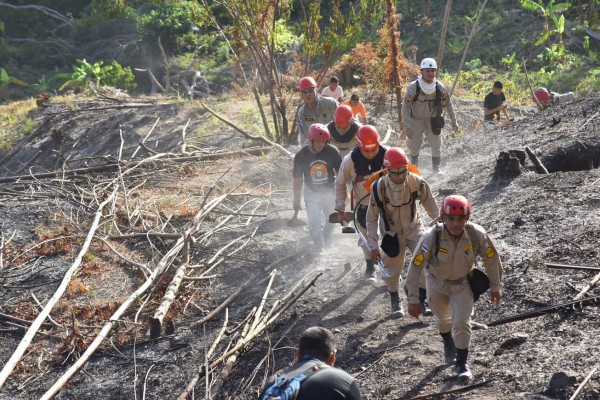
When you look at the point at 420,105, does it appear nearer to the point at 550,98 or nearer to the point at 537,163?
the point at 537,163

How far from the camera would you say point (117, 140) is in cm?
1981

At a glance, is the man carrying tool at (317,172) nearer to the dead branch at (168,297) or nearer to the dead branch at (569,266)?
the dead branch at (168,297)

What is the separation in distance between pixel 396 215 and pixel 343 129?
9.25 feet

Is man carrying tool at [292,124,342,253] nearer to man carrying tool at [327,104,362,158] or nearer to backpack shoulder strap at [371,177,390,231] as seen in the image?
man carrying tool at [327,104,362,158]

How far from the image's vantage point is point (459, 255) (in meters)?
5.93

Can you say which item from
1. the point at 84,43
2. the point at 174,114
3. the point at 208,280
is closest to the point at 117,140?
the point at 174,114

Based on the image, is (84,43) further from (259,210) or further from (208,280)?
(208,280)

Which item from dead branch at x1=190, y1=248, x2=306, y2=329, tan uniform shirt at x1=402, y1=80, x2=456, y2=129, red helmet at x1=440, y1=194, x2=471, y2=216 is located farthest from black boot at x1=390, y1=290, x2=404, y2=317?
tan uniform shirt at x1=402, y1=80, x2=456, y2=129

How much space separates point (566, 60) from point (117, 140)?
561 inches

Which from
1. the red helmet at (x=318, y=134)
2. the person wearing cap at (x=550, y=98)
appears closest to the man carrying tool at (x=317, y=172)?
the red helmet at (x=318, y=134)

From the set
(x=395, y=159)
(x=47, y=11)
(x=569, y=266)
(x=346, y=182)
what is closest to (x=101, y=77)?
(x=47, y=11)

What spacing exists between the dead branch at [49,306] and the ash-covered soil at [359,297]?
341mm

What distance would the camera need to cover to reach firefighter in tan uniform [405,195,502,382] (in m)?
5.91

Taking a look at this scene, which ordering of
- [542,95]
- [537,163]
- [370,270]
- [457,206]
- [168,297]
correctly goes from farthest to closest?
[542,95] → [537,163] → [168,297] → [370,270] → [457,206]
